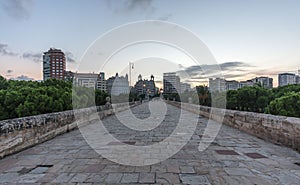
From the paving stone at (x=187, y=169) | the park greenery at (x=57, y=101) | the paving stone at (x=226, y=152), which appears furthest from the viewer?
the park greenery at (x=57, y=101)

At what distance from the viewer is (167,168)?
9.50ft

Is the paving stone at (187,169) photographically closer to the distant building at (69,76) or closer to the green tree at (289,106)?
the green tree at (289,106)

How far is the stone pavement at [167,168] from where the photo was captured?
2.47 m

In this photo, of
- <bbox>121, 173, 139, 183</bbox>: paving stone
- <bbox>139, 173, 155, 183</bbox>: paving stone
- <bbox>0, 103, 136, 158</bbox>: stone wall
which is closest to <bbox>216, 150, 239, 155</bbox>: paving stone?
<bbox>139, 173, 155, 183</bbox>: paving stone

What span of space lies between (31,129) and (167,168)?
314cm

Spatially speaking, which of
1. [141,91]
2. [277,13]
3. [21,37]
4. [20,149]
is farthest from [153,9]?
[141,91]

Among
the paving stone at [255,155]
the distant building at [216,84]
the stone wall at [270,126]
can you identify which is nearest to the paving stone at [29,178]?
the paving stone at [255,155]

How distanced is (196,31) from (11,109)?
10375 mm

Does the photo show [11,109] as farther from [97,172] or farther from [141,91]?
[141,91]

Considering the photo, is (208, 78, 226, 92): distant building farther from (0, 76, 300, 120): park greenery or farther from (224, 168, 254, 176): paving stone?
(224, 168, 254, 176): paving stone

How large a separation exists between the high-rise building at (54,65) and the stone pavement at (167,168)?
45164mm

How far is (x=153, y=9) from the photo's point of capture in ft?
34.6

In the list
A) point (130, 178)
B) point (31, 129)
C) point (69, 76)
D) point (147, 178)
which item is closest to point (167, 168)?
point (147, 178)

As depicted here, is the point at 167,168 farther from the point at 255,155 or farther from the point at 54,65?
the point at 54,65
